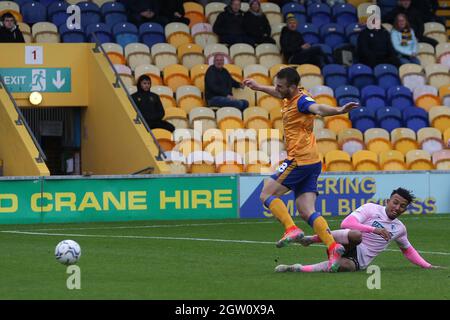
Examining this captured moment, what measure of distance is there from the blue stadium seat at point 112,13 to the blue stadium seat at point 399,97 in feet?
18.3

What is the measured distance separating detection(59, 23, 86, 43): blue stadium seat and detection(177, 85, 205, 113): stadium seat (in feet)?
6.85

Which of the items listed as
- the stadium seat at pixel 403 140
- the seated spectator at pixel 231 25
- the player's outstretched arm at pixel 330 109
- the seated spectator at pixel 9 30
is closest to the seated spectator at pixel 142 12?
the seated spectator at pixel 231 25

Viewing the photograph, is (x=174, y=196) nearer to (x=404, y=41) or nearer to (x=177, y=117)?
(x=177, y=117)

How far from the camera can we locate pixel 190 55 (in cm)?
2478

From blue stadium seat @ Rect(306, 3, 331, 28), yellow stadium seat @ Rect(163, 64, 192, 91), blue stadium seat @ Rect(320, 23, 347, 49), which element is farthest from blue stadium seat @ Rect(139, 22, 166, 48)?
blue stadium seat @ Rect(306, 3, 331, 28)

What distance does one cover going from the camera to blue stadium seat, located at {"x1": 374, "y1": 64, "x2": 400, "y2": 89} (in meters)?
25.8

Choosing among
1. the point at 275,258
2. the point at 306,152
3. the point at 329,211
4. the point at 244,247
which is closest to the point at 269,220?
the point at 329,211

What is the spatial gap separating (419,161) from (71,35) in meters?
6.97

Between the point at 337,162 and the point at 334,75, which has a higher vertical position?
the point at 334,75

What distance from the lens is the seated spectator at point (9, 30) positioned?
22766 mm

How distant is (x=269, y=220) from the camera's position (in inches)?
803

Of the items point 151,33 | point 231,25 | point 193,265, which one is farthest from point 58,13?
point 193,265

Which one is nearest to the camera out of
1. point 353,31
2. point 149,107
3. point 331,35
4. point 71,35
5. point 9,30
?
point 149,107

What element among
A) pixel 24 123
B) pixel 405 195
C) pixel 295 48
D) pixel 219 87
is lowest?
pixel 405 195
